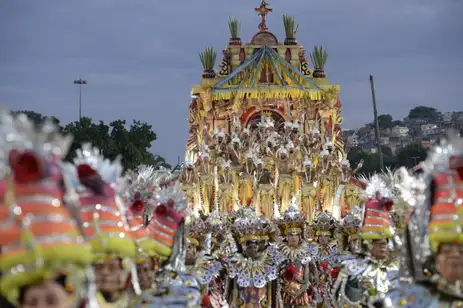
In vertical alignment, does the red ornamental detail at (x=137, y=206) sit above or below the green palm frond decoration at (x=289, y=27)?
below

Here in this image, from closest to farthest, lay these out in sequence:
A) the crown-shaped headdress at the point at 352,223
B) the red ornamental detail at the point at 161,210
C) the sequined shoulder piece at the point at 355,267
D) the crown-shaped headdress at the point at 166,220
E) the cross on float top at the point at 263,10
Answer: the crown-shaped headdress at the point at 166,220
the red ornamental detail at the point at 161,210
the sequined shoulder piece at the point at 355,267
the crown-shaped headdress at the point at 352,223
the cross on float top at the point at 263,10

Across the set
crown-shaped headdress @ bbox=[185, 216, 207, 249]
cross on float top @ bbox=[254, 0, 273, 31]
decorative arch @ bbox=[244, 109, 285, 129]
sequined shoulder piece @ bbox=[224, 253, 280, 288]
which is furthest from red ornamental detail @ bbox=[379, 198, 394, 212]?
cross on float top @ bbox=[254, 0, 273, 31]

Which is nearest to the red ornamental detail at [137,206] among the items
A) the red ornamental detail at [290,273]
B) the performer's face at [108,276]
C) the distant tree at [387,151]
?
the performer's face at [108,276]

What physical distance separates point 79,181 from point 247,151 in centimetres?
1562

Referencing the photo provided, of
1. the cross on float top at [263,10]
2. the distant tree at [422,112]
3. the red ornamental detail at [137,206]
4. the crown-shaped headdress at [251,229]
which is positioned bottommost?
the crown-shaped headdress at [251,229]

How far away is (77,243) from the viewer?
4824 millimetres

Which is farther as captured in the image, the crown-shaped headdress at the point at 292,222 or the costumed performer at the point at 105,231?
the crown-shaped headdress at the point at 292,222

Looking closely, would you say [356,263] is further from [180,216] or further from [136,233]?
[136,233]

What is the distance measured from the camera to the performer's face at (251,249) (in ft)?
49.4

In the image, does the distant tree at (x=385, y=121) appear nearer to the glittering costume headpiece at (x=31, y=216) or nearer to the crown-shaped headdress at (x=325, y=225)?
the crown-shaped headdress at (x=325, y=225)

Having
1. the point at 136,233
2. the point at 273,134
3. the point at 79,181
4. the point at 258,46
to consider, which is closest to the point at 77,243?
the point at 79,181

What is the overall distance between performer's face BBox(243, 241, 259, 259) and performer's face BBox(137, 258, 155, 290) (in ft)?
23.7

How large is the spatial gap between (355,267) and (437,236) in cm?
459

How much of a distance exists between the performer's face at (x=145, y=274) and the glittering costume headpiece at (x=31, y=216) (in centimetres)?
283
